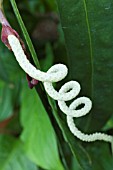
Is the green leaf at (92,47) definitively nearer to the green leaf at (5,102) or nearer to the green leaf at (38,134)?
the green leaf at (38,134)

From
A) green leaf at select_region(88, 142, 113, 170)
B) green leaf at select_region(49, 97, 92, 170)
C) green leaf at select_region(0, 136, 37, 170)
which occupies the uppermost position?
green leaf at select_region(49, 97, 92, 170)

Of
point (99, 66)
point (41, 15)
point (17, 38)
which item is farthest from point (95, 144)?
point (41, 15)

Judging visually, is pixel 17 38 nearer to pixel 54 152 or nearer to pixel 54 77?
pixel 54 77

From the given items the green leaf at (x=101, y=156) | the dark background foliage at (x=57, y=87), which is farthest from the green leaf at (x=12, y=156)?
the green leaf at (x=101, y=156)

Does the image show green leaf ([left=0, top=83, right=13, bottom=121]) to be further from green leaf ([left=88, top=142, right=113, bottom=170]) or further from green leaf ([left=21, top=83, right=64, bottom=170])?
green leaf ([left=88, top=142, right=113, bottom=170])

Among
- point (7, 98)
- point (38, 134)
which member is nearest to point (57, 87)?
point (38, 134)

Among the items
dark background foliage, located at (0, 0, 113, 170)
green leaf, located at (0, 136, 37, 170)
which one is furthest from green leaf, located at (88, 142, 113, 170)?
green leaf, located at (0, 136, 37, 170)

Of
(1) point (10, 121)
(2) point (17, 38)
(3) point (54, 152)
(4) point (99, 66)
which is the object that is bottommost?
(1) point (10, 121)
